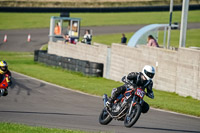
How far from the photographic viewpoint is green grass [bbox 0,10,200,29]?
53325 mm

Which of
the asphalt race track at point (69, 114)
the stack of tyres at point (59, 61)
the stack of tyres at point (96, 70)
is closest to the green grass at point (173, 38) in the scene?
the stack of tyres at point (59, 61)

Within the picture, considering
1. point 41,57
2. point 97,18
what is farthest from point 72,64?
point 97,18

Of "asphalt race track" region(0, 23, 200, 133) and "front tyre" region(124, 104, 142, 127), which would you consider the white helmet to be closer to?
Result: "front tyre" region(124, 104, 142, 127)

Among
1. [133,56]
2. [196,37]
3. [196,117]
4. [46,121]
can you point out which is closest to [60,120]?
[46,121]

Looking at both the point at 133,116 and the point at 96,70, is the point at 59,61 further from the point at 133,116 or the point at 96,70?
the point at 133,116

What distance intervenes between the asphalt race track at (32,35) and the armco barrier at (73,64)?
393 inches

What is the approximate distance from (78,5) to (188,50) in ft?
128

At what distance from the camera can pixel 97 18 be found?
189 feet

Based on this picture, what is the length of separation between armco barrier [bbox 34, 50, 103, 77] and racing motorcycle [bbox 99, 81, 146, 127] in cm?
1324

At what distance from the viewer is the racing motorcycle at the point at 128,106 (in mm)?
9898

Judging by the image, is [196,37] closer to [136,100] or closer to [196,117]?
[196,117]

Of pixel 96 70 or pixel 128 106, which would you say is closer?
pixel 128 106

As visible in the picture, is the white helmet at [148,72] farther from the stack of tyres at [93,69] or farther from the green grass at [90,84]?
the stack of tyres at [93,69]

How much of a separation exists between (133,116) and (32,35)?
38.4 meters
